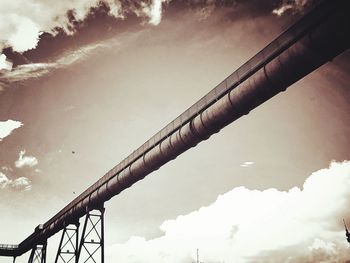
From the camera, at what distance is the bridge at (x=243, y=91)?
201 inches

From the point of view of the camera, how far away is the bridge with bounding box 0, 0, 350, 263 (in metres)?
5.10

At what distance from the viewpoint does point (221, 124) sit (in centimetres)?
732

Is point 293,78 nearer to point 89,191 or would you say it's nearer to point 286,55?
point 286,55

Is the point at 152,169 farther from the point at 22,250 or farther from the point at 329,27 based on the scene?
the point at 22,250

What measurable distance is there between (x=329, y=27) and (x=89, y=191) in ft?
36.6

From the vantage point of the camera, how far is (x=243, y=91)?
655cm

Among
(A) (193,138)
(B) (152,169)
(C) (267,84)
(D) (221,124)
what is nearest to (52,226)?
(B) (152,169)

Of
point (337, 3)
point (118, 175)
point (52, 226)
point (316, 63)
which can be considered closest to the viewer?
point (337, 3)

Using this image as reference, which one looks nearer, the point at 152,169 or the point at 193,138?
the point at 193,138

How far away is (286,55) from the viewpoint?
571cm

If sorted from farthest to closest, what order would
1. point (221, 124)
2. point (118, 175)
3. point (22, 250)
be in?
point (22, 250) → point (118, 175) → point (221, 124)

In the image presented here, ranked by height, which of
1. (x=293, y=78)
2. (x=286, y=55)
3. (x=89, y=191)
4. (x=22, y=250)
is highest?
(x=286, y=55)

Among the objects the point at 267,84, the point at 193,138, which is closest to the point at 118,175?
the point at 193,138

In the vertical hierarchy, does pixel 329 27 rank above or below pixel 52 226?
above
